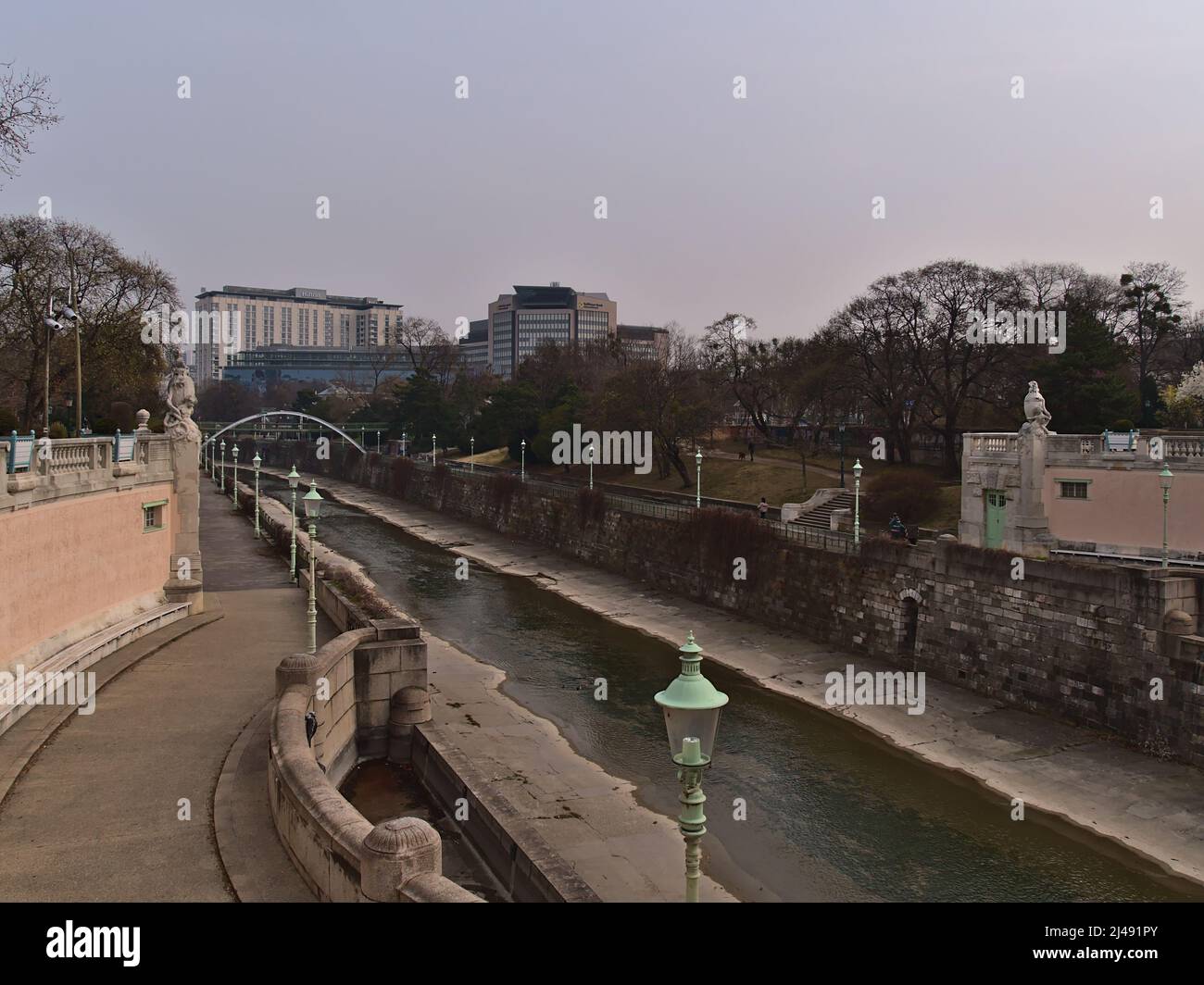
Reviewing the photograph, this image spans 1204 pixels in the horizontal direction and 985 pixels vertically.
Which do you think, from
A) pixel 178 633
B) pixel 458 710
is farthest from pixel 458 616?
pixel 178 633

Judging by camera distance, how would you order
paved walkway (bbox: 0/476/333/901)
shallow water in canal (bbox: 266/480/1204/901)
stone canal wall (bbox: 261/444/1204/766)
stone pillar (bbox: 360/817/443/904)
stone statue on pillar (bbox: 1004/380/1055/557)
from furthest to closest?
stone statue on pillar (bbox: 1004/380/1055/557) < stone canal wall (bbox: 261/444/1204/766) < shallow water in canal (bbox: 266/480/1204/901) < paved walkway (bbox: 0/476/333/901) < stone pillar (bbox: 360/817/443/904)

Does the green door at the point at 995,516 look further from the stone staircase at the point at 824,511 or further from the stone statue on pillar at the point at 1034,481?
A: the stone staircase at the point at 824,511

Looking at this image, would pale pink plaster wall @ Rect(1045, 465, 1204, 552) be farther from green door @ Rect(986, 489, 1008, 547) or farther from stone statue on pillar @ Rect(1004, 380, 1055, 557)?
green door @ Rect(986, 489, 1008, 547)

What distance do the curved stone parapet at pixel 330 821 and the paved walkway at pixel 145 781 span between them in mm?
557

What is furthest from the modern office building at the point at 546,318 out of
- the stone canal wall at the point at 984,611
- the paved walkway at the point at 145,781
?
the paved walkway at the point at 145,781

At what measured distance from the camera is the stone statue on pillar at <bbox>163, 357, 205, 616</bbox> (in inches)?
966

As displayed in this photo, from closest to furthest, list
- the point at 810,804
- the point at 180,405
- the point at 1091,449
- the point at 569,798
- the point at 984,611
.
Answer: the point at 569,798 < the point at 810,804 < the point at 180,405 < the point at 984,611 < the point at 1091,449

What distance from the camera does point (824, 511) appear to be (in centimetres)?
4169

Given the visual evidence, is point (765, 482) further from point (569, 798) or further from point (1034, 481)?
point (569, 798)

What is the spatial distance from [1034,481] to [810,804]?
51.0 ft

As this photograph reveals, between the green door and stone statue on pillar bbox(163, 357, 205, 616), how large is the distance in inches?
959

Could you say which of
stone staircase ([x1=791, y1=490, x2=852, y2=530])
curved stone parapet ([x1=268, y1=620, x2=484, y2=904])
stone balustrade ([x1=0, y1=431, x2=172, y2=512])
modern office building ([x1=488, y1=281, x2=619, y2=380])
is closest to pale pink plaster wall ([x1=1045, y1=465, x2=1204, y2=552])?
stone staircase ([x1=791, y1=490, x2=852, y2=530])

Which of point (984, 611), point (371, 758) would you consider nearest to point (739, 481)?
point (984, 611)
